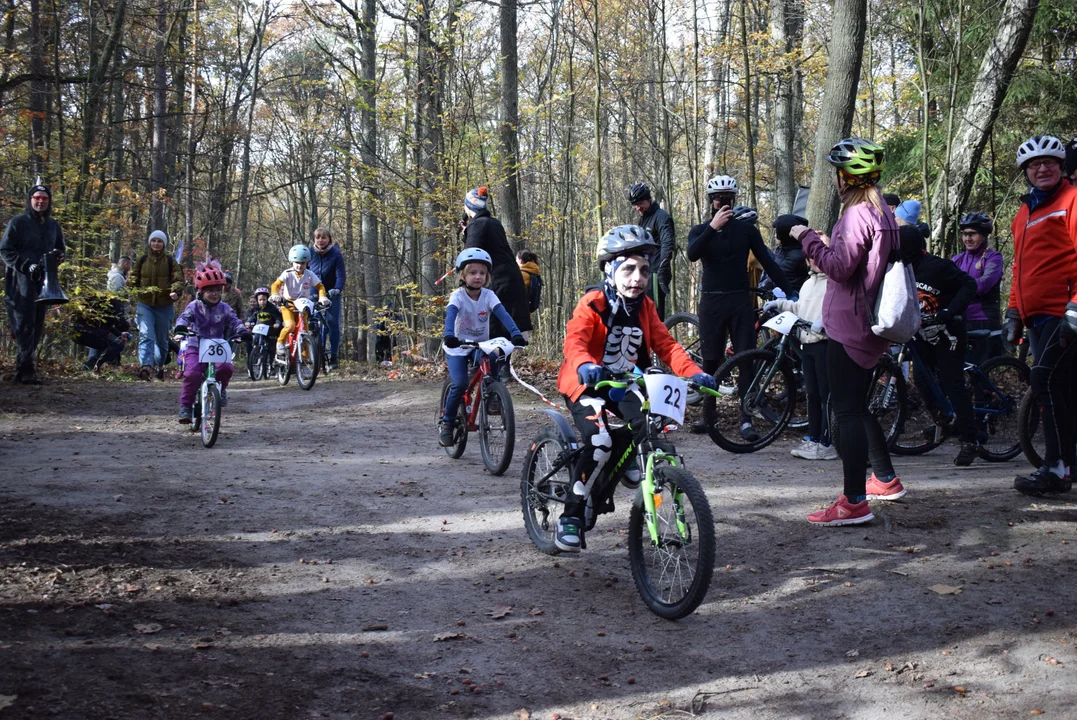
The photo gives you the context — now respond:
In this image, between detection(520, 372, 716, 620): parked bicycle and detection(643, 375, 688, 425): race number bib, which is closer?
detection(520, 372, 716, 620): parked bicycle

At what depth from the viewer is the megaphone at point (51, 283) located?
1251cm

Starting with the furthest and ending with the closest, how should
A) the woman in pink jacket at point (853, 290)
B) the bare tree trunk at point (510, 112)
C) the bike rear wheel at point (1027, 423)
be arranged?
the bare tree trunk at point (510, 112), the bike rear wheel at point (1027, 423), the woman in pink jacket at point (853, 290)

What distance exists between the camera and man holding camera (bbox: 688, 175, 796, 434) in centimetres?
932

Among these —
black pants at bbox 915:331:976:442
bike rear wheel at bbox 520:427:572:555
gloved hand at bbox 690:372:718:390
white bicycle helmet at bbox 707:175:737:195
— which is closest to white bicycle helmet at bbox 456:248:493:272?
white bicycle helmet at bbox 707:175:737:195

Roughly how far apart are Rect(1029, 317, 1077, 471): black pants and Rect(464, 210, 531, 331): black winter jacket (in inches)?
228

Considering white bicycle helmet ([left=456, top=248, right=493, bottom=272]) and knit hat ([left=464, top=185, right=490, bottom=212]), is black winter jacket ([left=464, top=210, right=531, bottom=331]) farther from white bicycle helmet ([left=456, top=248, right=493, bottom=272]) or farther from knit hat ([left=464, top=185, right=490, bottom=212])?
white bicycle helmet ([left=456, top=248, right=493, bottom=272])

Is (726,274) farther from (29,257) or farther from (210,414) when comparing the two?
(29,257)

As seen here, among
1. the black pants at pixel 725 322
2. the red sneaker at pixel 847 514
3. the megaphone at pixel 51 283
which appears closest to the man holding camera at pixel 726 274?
the black pants at pixel 725 322

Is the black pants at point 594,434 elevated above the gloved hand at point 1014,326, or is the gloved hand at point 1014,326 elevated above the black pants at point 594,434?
the gloved hand at point 1014,326

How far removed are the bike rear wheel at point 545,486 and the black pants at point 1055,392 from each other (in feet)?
11.5

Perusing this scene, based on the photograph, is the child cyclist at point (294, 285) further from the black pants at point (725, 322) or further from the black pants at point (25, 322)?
the black pants at point (725, 322)

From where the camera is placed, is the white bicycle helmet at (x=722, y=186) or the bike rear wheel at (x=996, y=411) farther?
the white bicycle helmet at (x=722, y=186)

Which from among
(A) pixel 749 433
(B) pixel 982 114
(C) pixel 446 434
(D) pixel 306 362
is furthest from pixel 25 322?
(B) pixel 982 114

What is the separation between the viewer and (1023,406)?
7609 mm
